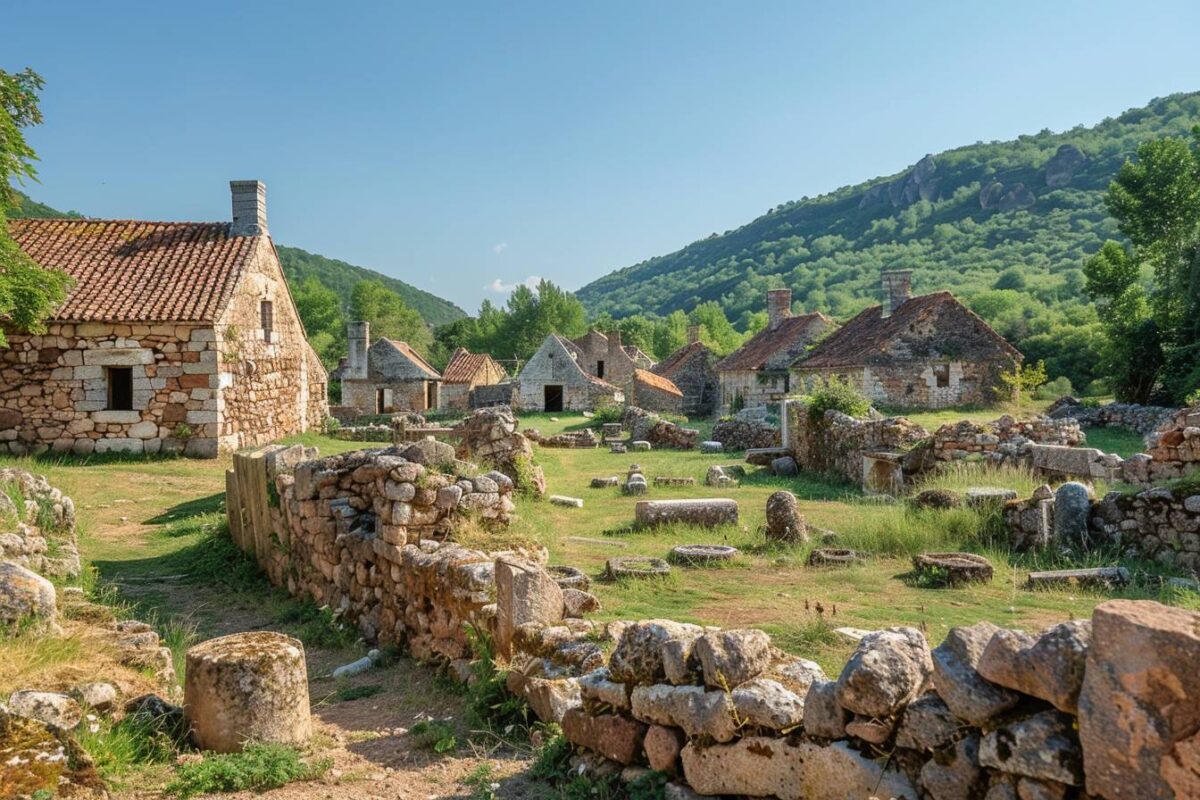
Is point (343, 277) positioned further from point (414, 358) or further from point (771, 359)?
point (771, 359)

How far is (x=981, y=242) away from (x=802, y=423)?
87339 millimetres

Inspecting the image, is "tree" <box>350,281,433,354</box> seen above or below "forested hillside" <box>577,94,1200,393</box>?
below

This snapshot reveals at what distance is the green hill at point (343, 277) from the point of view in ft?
341

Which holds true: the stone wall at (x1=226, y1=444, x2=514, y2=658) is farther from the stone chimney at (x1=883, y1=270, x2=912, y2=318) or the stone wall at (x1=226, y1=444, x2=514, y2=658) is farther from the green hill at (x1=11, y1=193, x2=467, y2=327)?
the green hill at (x1=11, y1=193, x2=467, y2=327)

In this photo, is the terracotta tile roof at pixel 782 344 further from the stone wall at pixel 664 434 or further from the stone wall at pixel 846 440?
the stone wall at pixel 846 440

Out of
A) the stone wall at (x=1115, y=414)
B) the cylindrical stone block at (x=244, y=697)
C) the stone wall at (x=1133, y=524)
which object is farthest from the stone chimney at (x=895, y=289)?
the cylindrical stone block at (x=244, y=697)

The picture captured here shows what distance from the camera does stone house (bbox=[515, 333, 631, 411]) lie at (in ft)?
154

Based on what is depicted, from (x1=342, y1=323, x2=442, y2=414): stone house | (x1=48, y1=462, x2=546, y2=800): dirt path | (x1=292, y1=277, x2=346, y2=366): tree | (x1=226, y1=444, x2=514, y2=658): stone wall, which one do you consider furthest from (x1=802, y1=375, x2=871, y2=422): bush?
(x1=292, y1=277, x2=346, y2=366): tree

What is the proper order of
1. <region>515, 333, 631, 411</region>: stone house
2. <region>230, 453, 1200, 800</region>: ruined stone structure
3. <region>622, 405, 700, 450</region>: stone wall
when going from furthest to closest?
1. <region>515, 333, 631, 411</region>: stone house
2. <region>622, 405, 700, 450</region>: stone wall
3. <region>230, 453, 1200, 800</region>: ruined stone structure

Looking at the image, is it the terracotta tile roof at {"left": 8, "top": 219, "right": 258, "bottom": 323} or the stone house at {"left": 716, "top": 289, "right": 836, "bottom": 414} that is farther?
the stone house at {"left": 716, "top": 289, "right": 836, "bottom": 414}

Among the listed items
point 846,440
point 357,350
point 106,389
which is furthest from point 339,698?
point 357,350

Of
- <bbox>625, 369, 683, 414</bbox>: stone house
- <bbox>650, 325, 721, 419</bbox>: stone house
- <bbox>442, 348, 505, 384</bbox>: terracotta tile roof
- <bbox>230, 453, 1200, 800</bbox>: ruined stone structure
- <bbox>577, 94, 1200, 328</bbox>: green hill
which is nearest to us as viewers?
<bbox>230, 453, 1200, 800</bbox>: ruined stone structure

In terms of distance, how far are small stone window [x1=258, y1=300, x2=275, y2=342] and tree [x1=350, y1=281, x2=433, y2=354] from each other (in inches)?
2202

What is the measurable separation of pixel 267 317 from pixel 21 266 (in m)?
6.54
